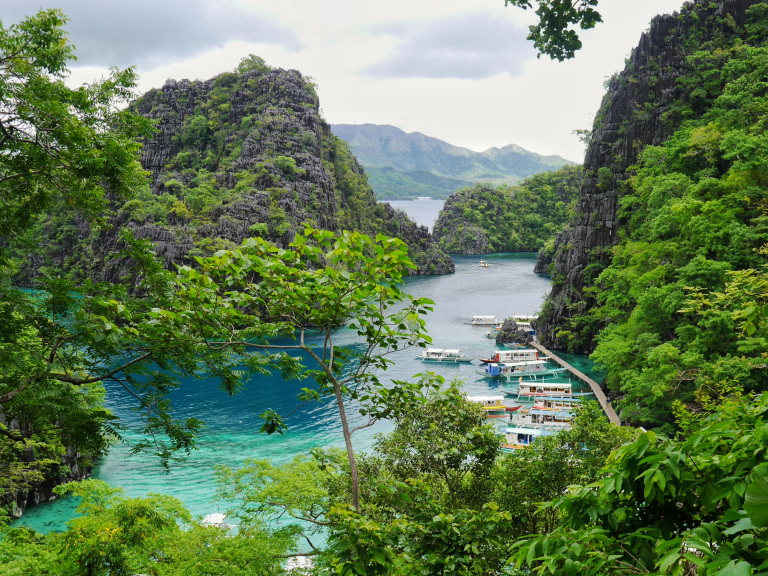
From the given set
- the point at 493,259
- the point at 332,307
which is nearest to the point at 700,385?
the point at 332,307

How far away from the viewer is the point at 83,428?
5371 mm

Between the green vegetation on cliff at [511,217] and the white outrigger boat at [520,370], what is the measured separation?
230 feet

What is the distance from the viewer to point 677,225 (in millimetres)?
26219

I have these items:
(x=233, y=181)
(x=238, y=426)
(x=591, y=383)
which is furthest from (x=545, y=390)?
(x=233, y=181)

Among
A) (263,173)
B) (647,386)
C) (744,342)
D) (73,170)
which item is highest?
(263,173)

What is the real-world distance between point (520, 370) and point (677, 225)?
617 inches

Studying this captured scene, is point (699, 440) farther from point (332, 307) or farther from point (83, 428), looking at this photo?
point (83, 428)

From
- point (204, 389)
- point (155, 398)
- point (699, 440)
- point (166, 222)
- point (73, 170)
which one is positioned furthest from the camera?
point (166, 222)

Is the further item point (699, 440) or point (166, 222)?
point (166, 222)

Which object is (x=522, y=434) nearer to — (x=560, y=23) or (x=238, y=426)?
(x=238, y=426)

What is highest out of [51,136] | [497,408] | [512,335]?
[51,136]

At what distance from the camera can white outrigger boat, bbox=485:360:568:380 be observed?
120 feet

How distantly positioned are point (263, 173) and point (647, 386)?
158 ft

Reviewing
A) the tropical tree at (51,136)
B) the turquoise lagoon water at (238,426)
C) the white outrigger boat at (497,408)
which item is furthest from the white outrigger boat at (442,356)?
the tropical tree at (51,136)
